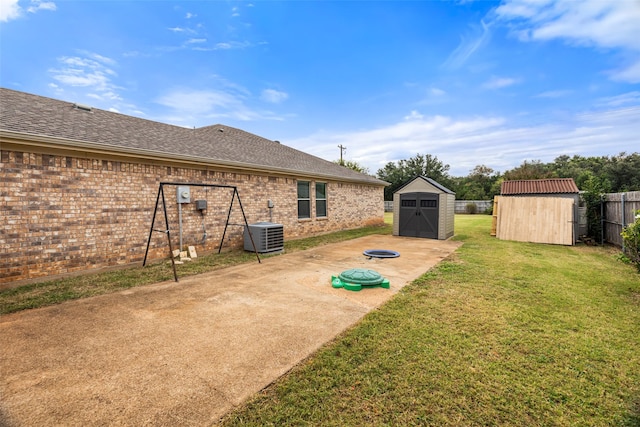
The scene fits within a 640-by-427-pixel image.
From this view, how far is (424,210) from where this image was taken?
10953mm

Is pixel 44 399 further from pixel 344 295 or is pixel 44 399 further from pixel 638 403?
pixel 638 403

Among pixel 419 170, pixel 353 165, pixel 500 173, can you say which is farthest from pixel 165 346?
pixel 500 173

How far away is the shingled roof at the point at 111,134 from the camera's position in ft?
16.9

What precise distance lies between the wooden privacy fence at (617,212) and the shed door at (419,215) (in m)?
5.15

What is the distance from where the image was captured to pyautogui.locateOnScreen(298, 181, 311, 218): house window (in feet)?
36.7

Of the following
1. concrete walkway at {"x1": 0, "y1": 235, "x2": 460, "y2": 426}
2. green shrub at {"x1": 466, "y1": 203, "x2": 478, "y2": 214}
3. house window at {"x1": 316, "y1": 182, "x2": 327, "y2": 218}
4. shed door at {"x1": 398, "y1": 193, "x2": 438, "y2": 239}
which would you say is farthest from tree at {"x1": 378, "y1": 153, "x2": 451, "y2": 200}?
concrete walkway at {"x1": 0, "y1": 235, "x2": 460, "y2": 426}

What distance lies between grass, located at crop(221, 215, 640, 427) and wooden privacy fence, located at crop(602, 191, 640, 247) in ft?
16.7

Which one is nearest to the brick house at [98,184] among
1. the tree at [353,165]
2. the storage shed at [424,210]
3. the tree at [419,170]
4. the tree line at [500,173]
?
the storage shed at [424,210]

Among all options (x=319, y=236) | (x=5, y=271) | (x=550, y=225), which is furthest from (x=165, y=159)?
(x=550, y=225)

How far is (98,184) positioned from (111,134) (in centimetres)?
147

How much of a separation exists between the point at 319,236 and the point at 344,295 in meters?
7.28

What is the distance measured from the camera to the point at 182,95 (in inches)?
526

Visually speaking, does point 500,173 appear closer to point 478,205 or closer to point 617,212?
point 478,205

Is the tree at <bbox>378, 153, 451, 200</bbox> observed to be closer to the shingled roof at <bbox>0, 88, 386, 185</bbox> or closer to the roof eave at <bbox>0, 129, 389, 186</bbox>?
the shingled roof at <bbox>0, 88, 386, 185</bbox>
